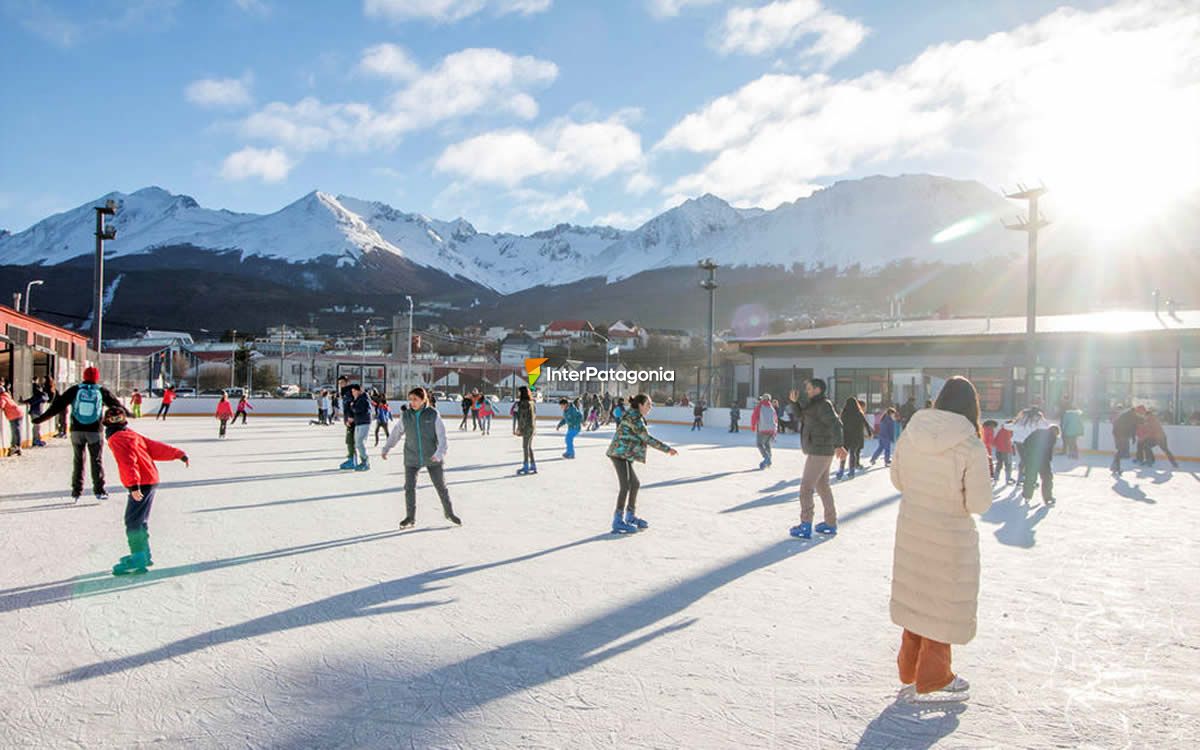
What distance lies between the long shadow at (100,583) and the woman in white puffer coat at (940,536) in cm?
438

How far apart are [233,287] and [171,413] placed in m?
130

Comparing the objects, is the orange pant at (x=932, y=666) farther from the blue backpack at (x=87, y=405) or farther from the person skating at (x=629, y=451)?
the blue backpack at (x=87, y=405)

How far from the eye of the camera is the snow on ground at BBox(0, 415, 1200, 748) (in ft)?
9.68

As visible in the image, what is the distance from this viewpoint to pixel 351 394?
36.8 feet

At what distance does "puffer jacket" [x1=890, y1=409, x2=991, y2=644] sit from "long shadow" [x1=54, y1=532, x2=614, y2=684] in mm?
2686

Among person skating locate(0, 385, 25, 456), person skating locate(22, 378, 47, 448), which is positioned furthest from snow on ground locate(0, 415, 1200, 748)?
person skating locate(22, 378, 47, 448)

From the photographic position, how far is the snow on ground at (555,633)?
295 cm

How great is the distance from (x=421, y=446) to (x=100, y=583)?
253 centimetres

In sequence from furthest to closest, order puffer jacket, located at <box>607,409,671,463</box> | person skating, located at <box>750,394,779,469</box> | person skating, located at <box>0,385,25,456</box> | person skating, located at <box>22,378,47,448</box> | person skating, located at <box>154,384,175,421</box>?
person skating, located at <box>154,384,175,421</box>, person skating, located at <box>22,378,47,448</box>, person skating, located at <box>750,394,779,469</box>, person skating, located at <box>0,385,25,456</box>, puffer jacket, located at <box>607,409,671,463</box>

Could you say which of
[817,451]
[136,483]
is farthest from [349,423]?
[817,451]

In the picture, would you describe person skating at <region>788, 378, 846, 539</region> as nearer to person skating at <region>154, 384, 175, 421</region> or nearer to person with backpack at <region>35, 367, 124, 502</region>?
person with backpack at <region>35, 367, 124, 502</region>

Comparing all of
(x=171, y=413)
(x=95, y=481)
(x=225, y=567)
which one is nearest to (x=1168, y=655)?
(x=225, y=567)

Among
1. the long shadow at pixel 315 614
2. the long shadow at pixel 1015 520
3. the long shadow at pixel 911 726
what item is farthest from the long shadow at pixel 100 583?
the long shadow at pixel 1015 520

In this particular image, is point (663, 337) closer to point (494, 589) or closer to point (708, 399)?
point (708, 399)
